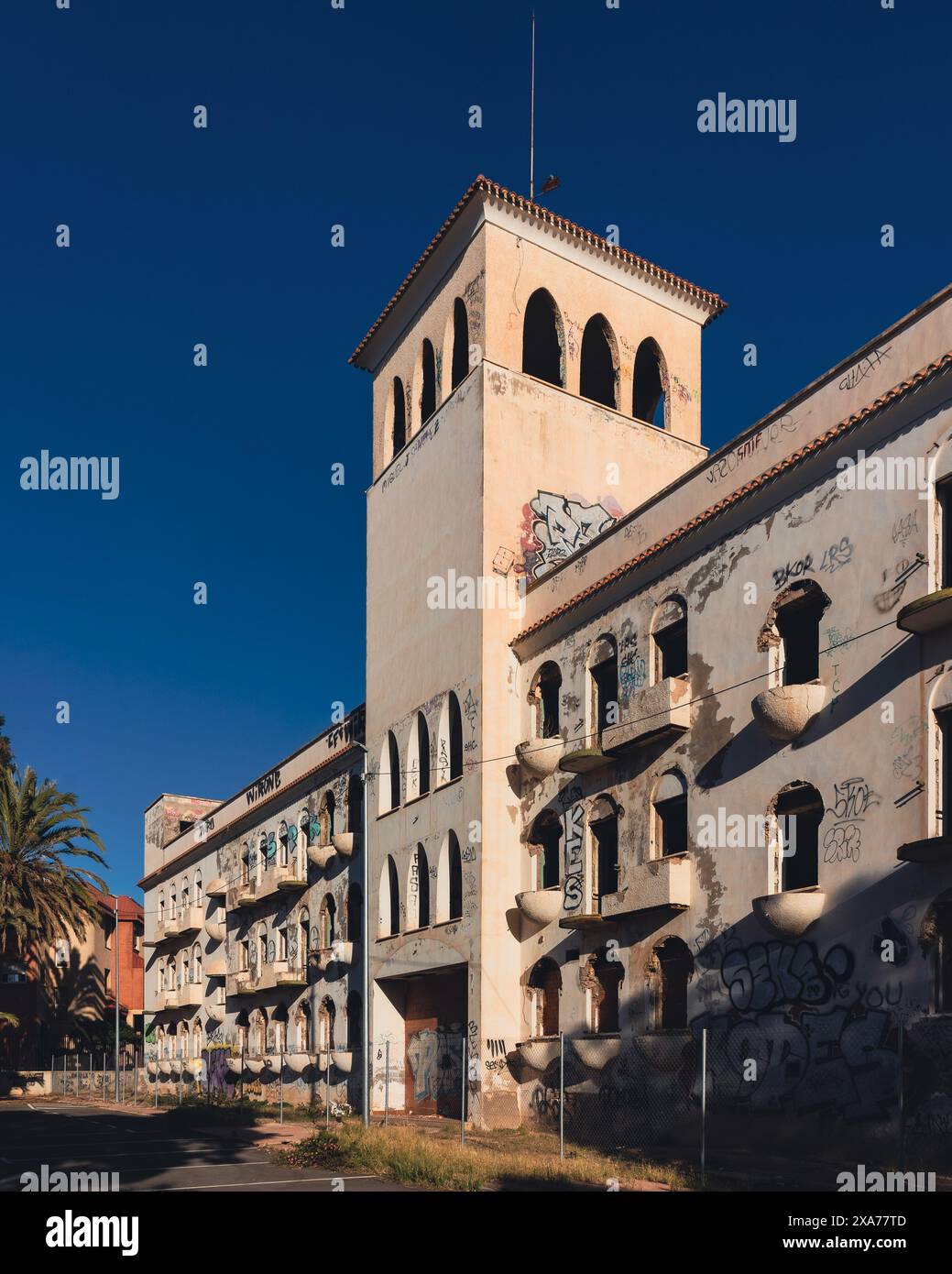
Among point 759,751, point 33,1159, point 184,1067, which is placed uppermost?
point 759,751

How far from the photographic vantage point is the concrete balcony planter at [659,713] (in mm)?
23188

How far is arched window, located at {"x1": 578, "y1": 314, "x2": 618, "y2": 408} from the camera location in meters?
34.4

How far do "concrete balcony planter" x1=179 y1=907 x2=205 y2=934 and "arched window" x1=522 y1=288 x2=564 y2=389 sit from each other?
29.1 metres

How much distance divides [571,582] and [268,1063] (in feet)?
76.2

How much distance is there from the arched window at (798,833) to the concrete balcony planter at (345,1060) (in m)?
19.7

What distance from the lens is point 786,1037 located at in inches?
761

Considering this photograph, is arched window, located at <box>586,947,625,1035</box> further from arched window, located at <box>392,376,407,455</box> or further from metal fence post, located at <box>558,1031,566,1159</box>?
arched window, located at <box>392,376,407,455</box>

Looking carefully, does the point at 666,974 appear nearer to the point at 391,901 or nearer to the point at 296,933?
the point at 391,901

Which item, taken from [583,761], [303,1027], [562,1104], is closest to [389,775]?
[583,761]

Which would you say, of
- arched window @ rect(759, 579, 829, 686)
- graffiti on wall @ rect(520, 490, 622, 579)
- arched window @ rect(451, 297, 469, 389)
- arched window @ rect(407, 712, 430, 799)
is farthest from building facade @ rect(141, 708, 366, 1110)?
arched window @ rect(759, 579, 829, 686)

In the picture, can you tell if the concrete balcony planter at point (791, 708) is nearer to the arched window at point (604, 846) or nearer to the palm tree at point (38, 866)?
the arched window at point (604, 846)

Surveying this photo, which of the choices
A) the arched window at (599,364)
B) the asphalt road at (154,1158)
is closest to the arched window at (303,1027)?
the asphalt road at (154,1158)
